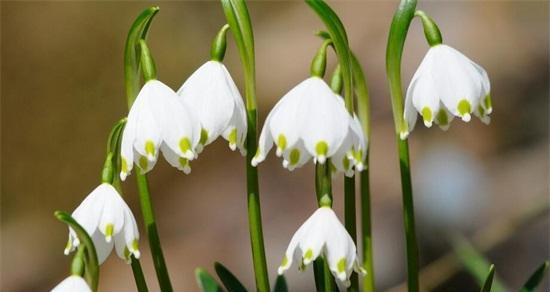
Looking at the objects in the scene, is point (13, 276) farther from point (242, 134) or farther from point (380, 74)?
point (242, 134)

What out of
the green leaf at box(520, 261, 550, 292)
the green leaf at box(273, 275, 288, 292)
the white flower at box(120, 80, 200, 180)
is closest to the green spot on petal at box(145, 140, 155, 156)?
the white flower at box(120, 80, 200, 180)

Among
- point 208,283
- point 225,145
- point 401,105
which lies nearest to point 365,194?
point 401,105

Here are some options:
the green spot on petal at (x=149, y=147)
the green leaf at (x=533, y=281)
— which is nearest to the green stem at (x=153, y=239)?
the green spot on petal at (x=149, y=147)

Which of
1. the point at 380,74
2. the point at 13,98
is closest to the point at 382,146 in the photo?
the point at 380,74

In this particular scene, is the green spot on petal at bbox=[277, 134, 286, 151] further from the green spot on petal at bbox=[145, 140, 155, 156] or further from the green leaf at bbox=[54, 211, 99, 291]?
the green leaf at bbox=[54, 211, 99, 291]

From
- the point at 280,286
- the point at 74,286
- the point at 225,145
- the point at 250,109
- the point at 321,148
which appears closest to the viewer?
the point at 74,286

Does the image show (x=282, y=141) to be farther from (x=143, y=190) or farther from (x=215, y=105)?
(x=143, y=190)

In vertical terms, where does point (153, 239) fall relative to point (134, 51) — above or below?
below
